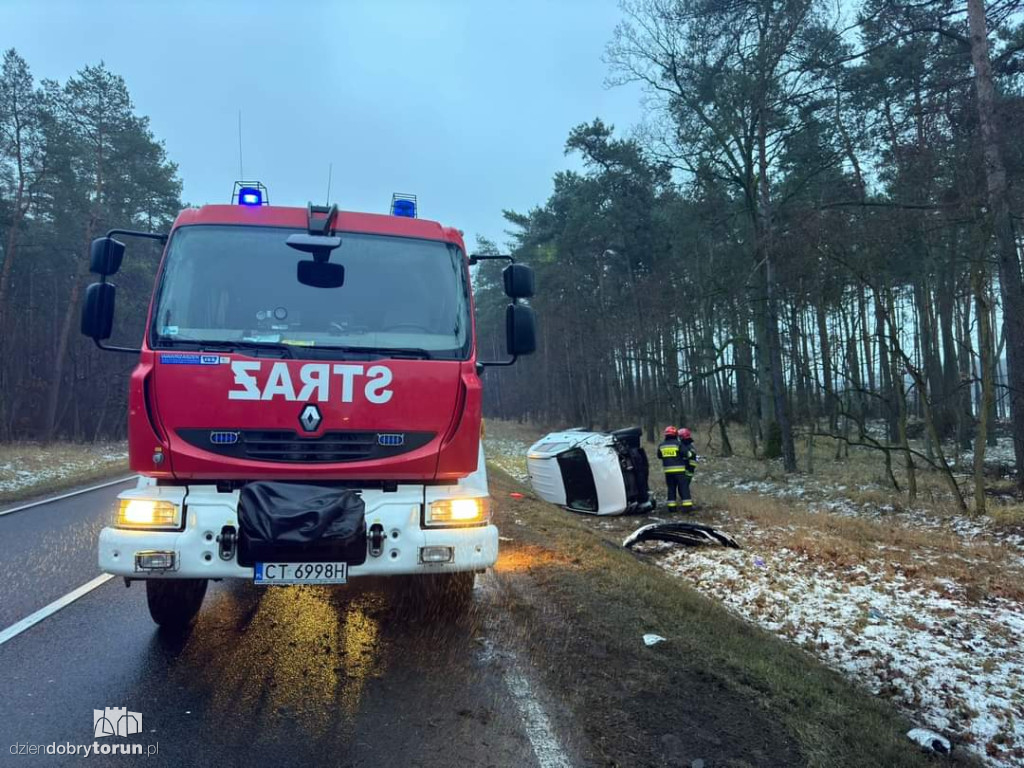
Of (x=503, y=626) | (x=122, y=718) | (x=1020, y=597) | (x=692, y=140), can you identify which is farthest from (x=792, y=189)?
(x=122, y=718)

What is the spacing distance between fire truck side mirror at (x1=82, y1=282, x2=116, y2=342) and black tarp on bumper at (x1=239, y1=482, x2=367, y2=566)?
168 cm

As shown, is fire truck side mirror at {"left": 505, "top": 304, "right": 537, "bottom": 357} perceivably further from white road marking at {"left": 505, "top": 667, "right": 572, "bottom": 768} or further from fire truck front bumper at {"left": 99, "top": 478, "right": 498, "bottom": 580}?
white road marking at {"left": 505, "top": 667, "right": 572, "bottom": 768}

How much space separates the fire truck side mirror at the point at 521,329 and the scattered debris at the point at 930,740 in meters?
3.31

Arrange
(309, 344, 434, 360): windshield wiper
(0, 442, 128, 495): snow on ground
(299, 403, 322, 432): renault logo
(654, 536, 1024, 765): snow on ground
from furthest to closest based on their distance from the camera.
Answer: (0, 442, 128, 495): snow on ground → (309, 344, 434, 360): windshield wiper → (299, 403, 322, 432): renault logo → (654, 536, 1024, 765): snow on ground

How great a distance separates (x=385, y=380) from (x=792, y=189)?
16.7 meters

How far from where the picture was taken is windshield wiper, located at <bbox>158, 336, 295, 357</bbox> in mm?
4031

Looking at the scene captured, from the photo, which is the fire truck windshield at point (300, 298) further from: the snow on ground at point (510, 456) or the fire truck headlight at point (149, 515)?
the snow on ground at point (510, 456)

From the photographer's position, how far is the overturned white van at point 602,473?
35.6 feet

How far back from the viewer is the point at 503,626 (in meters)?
4.73

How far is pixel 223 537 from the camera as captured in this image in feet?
12.2

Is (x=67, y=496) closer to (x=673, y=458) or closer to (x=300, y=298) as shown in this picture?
(x=300, y=298)

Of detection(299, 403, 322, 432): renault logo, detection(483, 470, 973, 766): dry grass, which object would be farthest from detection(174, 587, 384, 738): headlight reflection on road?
detection(299, 403, 322, 432): renault logo

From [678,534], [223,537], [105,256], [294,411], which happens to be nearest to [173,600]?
[223,537]

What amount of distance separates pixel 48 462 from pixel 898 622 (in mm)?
24109
